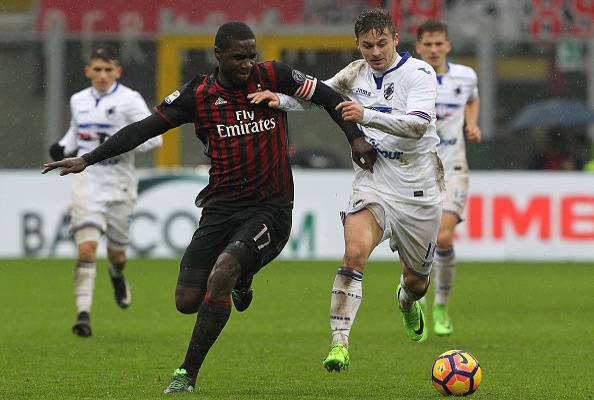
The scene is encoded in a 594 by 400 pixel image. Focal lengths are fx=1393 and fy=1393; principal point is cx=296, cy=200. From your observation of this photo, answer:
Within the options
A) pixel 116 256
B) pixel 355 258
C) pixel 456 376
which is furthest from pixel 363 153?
pixel 116 256

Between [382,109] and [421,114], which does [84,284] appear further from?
[421,114]

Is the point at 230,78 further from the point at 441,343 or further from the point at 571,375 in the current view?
the point at 441,343

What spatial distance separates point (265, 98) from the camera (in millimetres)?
8367

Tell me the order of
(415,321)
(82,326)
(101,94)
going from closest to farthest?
1. (415,321)
2. (82,326)
3. (101,94)

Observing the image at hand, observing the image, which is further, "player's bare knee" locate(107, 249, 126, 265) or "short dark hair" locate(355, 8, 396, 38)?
"player's bare knee" locate(107, 249, 126, 265)

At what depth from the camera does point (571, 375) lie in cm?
921

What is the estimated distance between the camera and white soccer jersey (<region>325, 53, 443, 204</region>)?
8.96 meters

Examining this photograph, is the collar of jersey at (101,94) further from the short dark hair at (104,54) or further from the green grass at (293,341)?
the green grass at (293,341)

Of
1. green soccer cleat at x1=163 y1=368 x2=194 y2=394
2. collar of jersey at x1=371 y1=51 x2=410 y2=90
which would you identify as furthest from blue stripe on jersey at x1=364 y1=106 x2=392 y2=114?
green soccer cleat at x1=163 y1=368 x2=194 y2=394

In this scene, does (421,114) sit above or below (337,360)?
above

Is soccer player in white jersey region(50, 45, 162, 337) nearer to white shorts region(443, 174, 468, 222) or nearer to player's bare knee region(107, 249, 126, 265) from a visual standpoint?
player's bare knee region(107, 249, 126, 265)

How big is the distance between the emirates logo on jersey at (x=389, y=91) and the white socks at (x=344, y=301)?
45.9 inches

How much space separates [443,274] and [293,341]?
148 centimetres

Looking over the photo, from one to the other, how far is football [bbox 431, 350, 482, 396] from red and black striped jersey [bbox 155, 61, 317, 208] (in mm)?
1415
